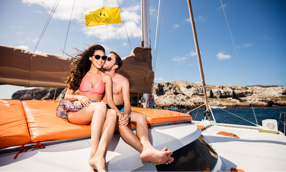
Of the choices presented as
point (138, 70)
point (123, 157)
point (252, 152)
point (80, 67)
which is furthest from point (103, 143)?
point (252, 152)

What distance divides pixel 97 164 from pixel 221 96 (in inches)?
3048

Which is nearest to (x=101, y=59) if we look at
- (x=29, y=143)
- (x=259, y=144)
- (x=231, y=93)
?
(x=29, y=143)

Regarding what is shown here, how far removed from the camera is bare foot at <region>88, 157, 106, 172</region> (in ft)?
2.97

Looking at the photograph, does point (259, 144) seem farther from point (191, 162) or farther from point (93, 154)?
point (93, 154)

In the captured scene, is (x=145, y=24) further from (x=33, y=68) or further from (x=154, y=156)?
(x=154, y=156)

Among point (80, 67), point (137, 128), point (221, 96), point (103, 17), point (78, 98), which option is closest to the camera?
point (137, 128)

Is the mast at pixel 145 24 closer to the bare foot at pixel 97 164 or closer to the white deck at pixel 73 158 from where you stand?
the white deck at pixel 73 158

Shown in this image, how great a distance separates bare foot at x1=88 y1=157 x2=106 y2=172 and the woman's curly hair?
1.27 metres

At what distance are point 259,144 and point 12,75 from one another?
18.3 feet

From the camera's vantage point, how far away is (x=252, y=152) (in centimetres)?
266

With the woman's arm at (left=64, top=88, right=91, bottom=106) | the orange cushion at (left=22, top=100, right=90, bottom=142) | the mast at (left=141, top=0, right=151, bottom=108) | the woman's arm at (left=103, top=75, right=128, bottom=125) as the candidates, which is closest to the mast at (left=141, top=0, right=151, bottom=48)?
the mast at (left=141, top=0, right=151, bottom=108)

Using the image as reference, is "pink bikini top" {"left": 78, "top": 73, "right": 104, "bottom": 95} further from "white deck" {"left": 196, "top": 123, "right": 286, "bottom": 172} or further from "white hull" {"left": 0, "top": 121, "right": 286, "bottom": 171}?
"white deck" {"left": 196, "top": 123, "right": 286, "bottom": 172}

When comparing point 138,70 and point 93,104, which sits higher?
point 138,70

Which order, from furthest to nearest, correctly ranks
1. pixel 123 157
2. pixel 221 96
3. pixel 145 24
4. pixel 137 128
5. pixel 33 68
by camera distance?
pixel 221 96 < pixel 145 24 < pixel 33 68 < pixel 137 128 < pixel 123 157
